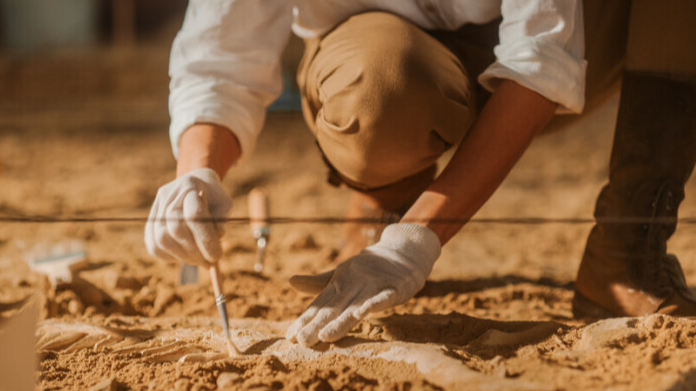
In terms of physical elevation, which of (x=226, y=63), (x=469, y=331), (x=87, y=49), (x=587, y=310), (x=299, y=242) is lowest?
(x=87, y=49)

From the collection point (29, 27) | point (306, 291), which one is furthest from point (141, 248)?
point (29, 27)

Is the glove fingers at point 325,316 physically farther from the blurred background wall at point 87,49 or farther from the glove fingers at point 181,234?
the blurred background wall at point 87,49

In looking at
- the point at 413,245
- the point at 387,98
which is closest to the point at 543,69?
the point at 387,98

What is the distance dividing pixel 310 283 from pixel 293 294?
495mm

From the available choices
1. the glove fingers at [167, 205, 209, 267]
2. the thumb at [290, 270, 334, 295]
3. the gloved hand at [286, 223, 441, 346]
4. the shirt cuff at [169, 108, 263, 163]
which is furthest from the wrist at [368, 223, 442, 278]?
the shirt cuff at [169, 108, 263, 163]

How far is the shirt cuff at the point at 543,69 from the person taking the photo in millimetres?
1391

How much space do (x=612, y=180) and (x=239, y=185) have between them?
1761 mm

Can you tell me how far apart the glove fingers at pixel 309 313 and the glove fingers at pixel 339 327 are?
5 centimetres

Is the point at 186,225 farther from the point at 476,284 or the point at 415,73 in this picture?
the point at 476,284

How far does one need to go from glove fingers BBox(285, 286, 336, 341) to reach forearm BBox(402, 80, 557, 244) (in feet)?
0.71

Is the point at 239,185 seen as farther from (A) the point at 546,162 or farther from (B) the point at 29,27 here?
(B) the point at 29,27

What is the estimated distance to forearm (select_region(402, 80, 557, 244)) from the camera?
1408mm

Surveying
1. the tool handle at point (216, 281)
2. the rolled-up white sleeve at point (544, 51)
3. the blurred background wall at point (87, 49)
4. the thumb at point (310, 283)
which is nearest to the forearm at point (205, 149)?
A: the tool handle at point (216, 281)

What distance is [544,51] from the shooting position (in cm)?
140
